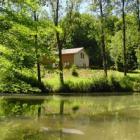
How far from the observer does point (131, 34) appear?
171ft

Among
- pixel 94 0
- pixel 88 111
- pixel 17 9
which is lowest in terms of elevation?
pixel 88 111

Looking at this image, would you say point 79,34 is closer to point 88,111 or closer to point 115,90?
point 115,90

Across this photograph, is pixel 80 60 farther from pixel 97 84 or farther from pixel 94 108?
pixel 94 108

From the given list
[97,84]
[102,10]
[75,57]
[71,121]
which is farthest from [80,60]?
[71,121]

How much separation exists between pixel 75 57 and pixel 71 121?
60946mm

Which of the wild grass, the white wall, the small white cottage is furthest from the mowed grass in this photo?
the white wall

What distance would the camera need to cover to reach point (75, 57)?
A: 8194 cm

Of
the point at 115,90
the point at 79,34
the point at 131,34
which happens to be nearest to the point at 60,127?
the point at 115,90

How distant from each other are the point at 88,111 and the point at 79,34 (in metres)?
66.4

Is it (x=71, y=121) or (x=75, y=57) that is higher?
(x=75, y=57)

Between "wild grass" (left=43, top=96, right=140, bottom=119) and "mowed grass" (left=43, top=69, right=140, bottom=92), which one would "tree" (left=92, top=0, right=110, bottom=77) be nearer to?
"mowed grass" (left=43, top=69, right=140, bottom=92)

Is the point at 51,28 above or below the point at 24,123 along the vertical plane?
above

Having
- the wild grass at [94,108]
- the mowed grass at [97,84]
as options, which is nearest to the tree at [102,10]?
the mowed grass at [97,84]

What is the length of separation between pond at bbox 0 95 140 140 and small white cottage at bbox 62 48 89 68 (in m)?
51.0
